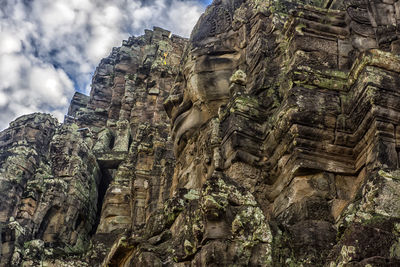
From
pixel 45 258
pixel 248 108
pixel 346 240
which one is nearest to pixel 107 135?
pixel 45 258

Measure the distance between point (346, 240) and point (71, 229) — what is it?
22.7m

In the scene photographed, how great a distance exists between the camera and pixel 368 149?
8.53 m

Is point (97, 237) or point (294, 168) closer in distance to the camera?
point (294, 168)

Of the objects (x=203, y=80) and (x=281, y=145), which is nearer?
(x=281, y=145)

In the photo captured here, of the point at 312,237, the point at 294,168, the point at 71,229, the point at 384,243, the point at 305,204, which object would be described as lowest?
the point at 384,243

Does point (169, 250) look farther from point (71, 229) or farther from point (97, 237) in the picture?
point (71, 229)

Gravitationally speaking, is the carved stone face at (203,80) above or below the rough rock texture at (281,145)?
above

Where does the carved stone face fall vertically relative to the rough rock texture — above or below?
above

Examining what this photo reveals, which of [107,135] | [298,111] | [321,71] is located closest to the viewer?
[298,111]

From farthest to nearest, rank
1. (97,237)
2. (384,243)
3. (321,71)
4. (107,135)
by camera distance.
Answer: (107,135) → (97,237) → (321,71) → (384,243)

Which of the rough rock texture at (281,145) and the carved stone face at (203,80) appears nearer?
the rough rock texture at (281,145)

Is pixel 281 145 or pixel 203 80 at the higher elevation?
pixel 203 80

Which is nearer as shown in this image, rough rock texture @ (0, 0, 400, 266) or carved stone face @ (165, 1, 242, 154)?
rough rock texture @ (0, 0, 400, 266)

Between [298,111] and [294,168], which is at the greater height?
[298,111]
